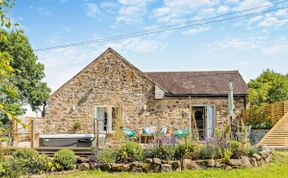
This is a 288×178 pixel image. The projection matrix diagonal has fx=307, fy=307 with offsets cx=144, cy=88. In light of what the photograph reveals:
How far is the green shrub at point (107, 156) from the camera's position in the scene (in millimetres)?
8906

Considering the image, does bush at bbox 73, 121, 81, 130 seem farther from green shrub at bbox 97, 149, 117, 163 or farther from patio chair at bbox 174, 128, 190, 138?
green shrub at bbox 97, 149, 117, 163

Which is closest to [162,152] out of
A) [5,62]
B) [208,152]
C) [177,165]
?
[177,165]

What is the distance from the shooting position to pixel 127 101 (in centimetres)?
1716

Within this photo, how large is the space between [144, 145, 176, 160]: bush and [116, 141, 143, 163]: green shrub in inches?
8.4

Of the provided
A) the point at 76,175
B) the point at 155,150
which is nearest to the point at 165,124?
the point at 155,150

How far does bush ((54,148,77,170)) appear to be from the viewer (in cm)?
878

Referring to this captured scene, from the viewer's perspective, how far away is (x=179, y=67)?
73.5 ft

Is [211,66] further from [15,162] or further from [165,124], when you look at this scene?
[15,162]

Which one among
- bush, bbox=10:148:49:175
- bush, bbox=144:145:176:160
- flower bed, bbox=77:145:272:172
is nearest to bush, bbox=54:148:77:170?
bush, bbox=10:148:49:175

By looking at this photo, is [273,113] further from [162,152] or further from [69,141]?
[69,141]

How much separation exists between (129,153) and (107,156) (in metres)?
0.65

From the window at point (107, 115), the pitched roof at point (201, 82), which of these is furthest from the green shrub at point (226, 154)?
the window at point (107, 115)

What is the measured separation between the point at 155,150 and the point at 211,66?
1488 cm

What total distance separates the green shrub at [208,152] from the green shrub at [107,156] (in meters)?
2.53
